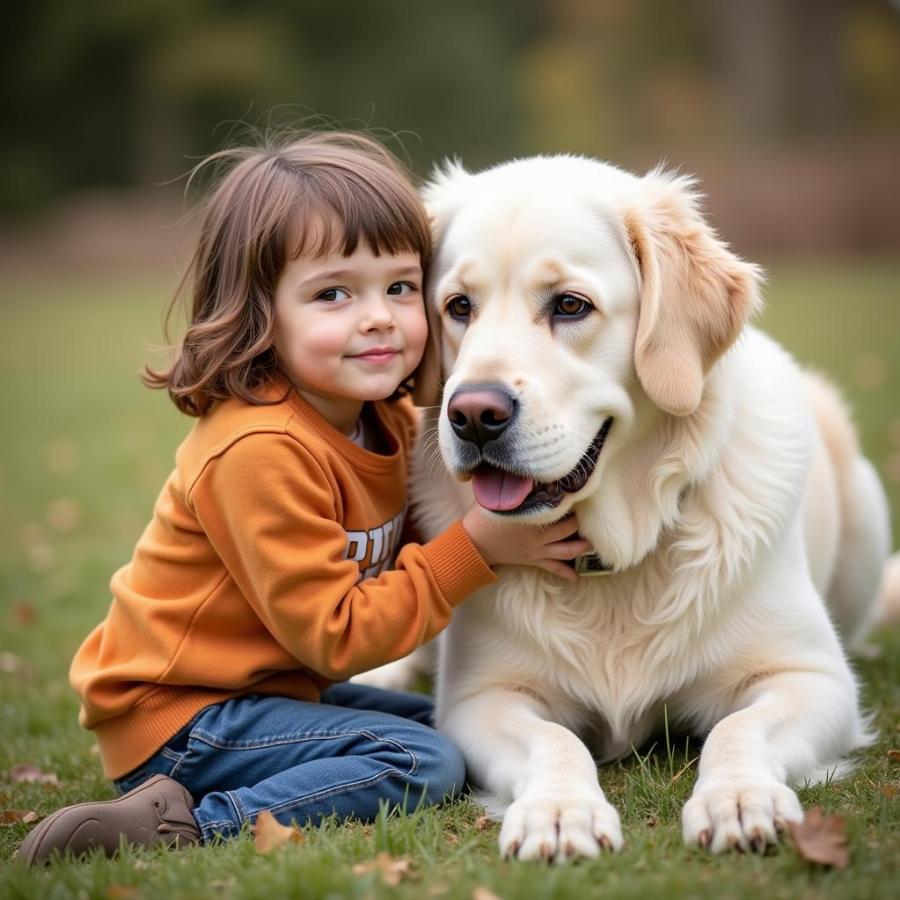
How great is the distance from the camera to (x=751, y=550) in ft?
10.8

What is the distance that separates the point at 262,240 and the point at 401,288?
42 centimetres

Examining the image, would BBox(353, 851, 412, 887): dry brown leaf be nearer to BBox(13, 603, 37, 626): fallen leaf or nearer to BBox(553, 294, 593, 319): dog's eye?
BBox(553, 294, 593, 319): dog's eye

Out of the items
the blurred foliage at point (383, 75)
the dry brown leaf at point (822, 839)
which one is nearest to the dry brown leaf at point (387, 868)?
the dry brown leaf at point (822, 839)

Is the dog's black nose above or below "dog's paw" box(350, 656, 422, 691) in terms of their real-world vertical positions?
above

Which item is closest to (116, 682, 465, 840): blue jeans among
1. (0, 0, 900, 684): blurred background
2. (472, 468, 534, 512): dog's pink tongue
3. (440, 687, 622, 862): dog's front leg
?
(440, 687, 622, 862): dog's front leg

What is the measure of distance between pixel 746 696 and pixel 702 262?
117 cm

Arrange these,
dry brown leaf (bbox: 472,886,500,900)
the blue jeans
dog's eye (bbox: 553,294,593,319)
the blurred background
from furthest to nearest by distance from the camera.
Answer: the blurred background, dog's eye (bbox: 553,294,593,319), the blue jeans, dry brown leaf (bbox: 472,886,500,900)

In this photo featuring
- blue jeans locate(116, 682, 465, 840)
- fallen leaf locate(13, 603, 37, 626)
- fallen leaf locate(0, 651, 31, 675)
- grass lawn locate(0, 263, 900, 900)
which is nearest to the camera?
grass lawn locate(0, 263, 900, 900)

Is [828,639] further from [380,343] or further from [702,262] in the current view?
[380,343]

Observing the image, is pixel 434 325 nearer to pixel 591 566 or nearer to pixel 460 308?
pixel 460 308

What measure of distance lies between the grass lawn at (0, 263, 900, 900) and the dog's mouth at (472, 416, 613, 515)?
28.9 inches

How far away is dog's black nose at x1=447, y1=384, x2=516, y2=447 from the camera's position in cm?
293

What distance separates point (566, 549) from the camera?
3.30m

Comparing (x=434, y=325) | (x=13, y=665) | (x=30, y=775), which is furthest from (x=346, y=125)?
(x=30, y=775)
